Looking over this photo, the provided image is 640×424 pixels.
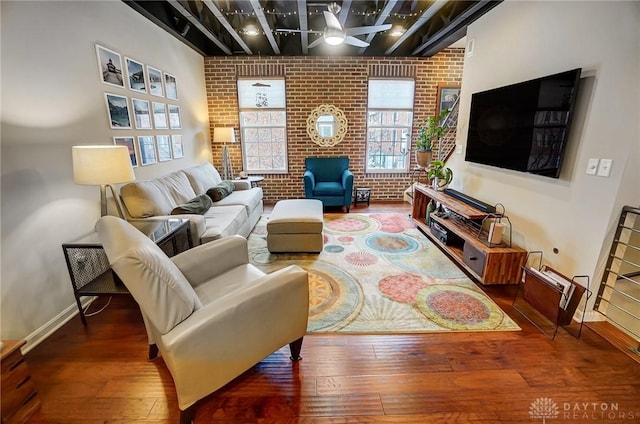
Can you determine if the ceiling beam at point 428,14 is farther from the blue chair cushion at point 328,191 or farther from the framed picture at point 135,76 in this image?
the framed picture at point 135,76

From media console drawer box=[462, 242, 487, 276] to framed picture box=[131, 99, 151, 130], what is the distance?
3.68 meters

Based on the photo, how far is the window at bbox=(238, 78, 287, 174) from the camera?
5289mm

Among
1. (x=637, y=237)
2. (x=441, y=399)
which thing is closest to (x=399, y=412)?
(x=441, y=399)

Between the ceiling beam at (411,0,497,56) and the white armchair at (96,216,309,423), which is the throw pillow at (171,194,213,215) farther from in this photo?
the ceiling beam at (411,0,497,56)

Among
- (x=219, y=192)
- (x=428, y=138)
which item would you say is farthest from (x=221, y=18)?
(x=428, y=138)

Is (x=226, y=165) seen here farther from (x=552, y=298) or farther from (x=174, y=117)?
(x=552, y=298)

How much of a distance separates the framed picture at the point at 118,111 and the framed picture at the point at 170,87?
1004mm

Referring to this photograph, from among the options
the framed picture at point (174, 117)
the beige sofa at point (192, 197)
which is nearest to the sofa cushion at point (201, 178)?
the beige sofa at point (192, 197)

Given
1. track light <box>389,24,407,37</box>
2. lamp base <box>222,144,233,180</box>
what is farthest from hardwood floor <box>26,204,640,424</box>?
track light <box>389,24,407,37</box>

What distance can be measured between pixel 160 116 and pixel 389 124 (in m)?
3.80

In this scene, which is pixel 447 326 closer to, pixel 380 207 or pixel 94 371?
pixel 94 371

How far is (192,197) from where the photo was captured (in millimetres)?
3621

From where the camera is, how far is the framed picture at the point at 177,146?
4.02 meters

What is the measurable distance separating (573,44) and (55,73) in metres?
3.86
